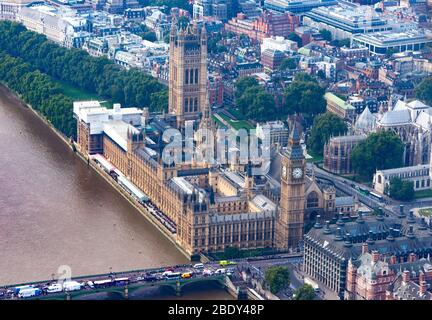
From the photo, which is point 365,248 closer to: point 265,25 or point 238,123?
point 238,123

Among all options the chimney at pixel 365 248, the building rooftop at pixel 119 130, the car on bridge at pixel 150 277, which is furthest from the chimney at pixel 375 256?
the building rooftop at pixel 119 130

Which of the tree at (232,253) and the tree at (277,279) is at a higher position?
the tree at (277,279)

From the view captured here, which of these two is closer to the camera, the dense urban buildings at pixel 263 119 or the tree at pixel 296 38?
the dense urban buildings at pixel 263 119

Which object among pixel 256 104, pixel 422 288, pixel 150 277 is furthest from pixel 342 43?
pixel 422 288

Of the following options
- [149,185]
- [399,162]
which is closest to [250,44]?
[399,162]

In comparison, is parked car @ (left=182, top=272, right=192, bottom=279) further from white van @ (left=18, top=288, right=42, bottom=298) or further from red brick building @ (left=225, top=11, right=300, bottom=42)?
red brick building @ (left=225, top=11, right=300, bottom=42)

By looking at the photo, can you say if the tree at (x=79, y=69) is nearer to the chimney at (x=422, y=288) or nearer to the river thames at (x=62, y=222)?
the river thames at (x=62, y=222)

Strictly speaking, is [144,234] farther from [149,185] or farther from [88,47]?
[88,47]
